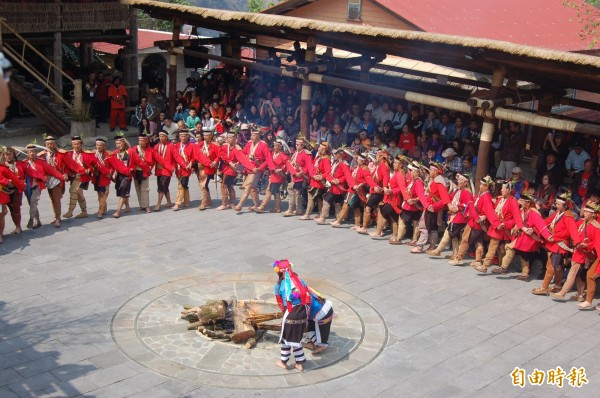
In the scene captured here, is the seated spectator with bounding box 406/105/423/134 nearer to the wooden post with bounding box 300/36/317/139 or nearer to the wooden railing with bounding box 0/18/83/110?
the wooden post with bounding box 300/36/317/139

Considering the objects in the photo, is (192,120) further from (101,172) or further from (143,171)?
(101,172)

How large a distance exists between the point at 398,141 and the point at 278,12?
948 cm

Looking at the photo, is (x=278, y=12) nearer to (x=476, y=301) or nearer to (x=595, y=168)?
(x=595, y=168)

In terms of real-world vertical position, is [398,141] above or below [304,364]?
above

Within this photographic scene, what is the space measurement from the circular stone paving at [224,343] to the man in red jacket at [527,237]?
2.81 m

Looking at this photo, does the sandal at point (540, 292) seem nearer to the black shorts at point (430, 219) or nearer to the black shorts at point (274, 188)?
the black shorts at point (430, 219)

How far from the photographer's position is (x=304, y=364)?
907 centimetres

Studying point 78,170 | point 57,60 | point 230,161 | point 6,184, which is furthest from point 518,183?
point 57,60

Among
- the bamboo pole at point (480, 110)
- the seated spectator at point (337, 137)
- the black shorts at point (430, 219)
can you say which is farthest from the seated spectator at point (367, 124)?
the black shorts at point (430, 219)

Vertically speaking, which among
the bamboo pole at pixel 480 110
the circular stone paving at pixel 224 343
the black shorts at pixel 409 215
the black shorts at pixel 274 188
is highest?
the bamboo pole at pixel 480 110

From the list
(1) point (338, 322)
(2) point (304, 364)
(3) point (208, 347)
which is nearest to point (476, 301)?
(1) point (338, 322)

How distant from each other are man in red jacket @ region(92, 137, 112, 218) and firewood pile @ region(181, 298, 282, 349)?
17.3 ft

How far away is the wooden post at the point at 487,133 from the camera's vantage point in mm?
13250

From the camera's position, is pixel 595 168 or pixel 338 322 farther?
pixel 595 168
